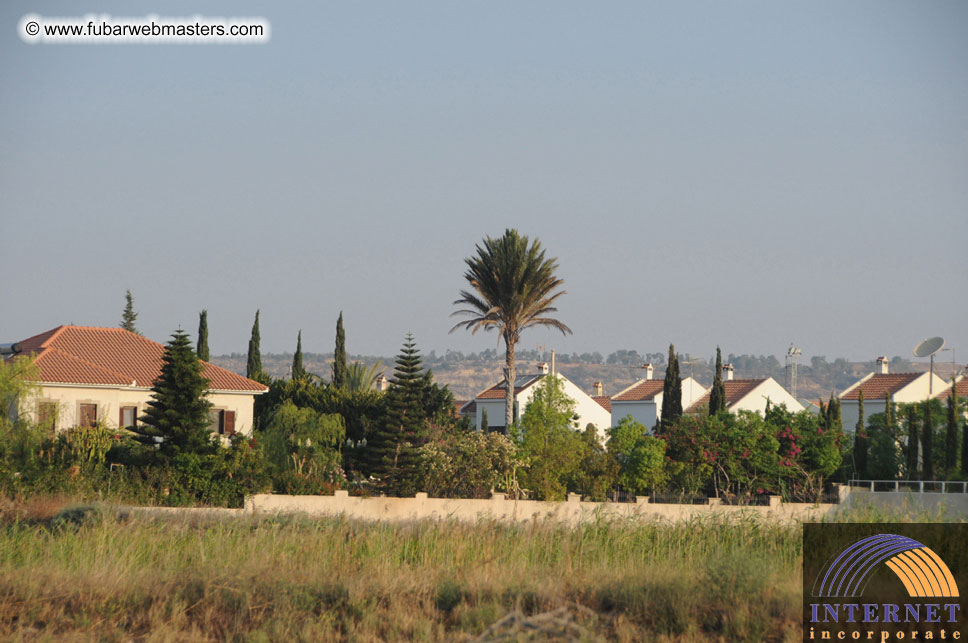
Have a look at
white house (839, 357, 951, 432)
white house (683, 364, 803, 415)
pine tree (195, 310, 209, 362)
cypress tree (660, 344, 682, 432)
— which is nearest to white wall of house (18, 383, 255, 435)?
pine tree (195, 310, 209, 362)

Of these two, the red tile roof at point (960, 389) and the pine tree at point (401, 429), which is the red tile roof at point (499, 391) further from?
the pine tree at point (401, 429)

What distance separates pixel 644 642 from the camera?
985 centimetres

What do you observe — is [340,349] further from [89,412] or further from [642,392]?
[642,392]

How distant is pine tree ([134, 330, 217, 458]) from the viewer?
28.4 m

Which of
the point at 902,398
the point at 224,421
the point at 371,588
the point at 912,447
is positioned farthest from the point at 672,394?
the point at 371,588

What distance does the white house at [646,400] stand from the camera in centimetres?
7306

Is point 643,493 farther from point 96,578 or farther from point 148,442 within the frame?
point 96,578

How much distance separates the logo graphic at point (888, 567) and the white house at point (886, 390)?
57317mm

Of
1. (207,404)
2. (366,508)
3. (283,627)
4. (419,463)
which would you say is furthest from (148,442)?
(283,627)

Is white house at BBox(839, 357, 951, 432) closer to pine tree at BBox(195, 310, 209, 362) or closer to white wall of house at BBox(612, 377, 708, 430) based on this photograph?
white wall of house at BBox(612, 377, 708, 430)

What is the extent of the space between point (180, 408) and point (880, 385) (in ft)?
185

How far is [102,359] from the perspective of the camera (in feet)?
134

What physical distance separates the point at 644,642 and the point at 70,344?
120ft

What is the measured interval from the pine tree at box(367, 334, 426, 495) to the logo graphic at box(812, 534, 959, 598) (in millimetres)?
23757
